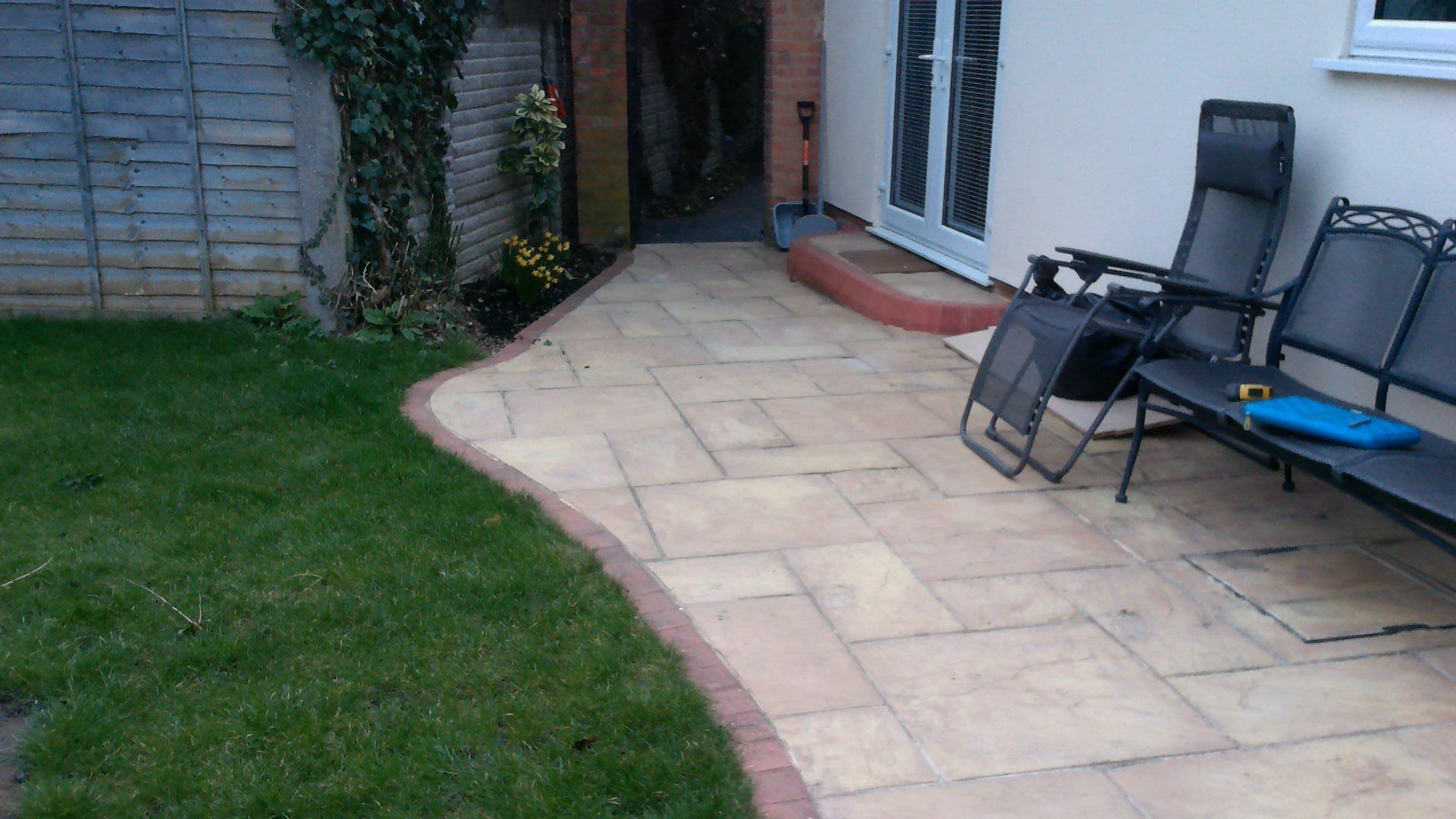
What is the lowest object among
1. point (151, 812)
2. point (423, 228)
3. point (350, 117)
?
point (151, 812)

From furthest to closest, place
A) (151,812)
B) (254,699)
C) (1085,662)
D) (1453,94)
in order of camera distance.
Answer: (1453,94) → (1085,662) → (254,699) → (151,812)

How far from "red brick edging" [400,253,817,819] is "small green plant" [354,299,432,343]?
0.74 meters

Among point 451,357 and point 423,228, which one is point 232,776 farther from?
point 423,228

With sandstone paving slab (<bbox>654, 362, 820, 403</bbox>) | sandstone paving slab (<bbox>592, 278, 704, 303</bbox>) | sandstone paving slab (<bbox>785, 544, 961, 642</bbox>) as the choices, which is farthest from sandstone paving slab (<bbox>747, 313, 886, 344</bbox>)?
sandstone paving slab (<bbox>785, 544, 961, 642</bbox>)

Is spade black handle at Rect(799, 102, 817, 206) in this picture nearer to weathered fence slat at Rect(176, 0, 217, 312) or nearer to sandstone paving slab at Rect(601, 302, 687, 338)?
sandstone paving slab at Rect(601, 302, 687, 338)

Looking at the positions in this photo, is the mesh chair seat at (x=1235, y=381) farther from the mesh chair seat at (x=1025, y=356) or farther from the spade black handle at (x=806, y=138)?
the spade black handle at (x=806, y=138)

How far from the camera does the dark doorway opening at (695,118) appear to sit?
31.0 feet

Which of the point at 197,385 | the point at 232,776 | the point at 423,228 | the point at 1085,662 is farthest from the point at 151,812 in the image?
the point at 423,228

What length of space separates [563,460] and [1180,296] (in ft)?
6.97

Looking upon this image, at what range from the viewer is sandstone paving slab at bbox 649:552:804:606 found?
3.19m

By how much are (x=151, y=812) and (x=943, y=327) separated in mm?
4380

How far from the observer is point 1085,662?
2873mm

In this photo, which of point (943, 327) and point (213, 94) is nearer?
point (213, 94)

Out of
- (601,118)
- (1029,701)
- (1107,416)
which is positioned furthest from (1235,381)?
(601,118)
